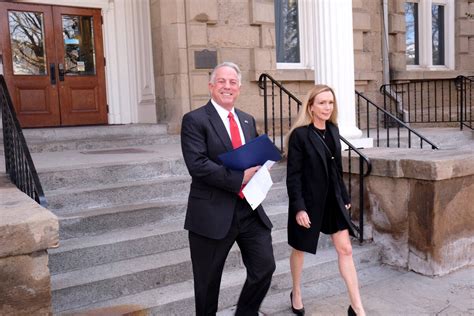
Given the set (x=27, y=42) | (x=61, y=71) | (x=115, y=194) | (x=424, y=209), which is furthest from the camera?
(x=61, y=71)

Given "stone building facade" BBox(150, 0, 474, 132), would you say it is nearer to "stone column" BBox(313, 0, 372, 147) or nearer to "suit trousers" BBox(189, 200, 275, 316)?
"stone column" BBox(313, 0, 372, 147)

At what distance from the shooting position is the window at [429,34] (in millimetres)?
11070

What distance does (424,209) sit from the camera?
4469mm

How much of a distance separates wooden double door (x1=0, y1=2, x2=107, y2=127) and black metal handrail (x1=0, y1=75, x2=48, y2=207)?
9.06 ft

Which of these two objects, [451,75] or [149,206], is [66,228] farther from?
[451,75]

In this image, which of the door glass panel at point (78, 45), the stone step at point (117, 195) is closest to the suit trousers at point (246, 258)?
the stone step at point (117, 195)

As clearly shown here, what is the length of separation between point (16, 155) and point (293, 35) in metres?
6.17

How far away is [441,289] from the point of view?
421cm

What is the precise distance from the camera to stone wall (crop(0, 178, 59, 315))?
2496 millimetres

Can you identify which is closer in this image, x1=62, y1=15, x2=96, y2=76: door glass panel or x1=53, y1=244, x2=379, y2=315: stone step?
x1=53, y1=244, x2=379, y2=315: stone step

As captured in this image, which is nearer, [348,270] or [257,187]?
[257,187]

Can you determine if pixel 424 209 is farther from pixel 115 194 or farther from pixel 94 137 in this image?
pixel 94 137

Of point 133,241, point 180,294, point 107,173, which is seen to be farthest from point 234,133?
point 107,173

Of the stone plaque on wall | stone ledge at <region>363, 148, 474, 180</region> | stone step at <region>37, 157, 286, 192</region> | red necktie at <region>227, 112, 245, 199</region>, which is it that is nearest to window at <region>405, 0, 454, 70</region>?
the stone plaque on wall
